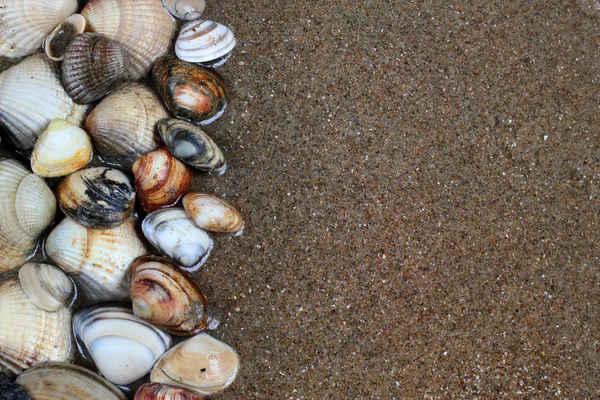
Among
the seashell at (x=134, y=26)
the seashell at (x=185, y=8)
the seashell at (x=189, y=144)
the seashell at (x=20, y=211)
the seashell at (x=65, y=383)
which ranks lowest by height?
the seashell at (x=65, y=383)

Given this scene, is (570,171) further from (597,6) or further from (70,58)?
(70,58)

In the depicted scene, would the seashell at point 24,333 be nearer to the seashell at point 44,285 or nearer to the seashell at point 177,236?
the seashell at point 44,285

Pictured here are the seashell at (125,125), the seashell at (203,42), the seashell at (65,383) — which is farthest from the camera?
the seashell at (203,42)

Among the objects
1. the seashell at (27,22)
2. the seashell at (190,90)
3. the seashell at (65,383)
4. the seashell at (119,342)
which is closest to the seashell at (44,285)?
the seashell at (119,342)

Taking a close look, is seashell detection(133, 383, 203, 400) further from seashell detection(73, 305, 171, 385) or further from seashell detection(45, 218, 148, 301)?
seashell detection(45, 218, 148, 301)

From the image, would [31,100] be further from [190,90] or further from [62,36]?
[190,90]

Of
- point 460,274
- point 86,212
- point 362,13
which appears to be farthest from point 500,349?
point 86,212
